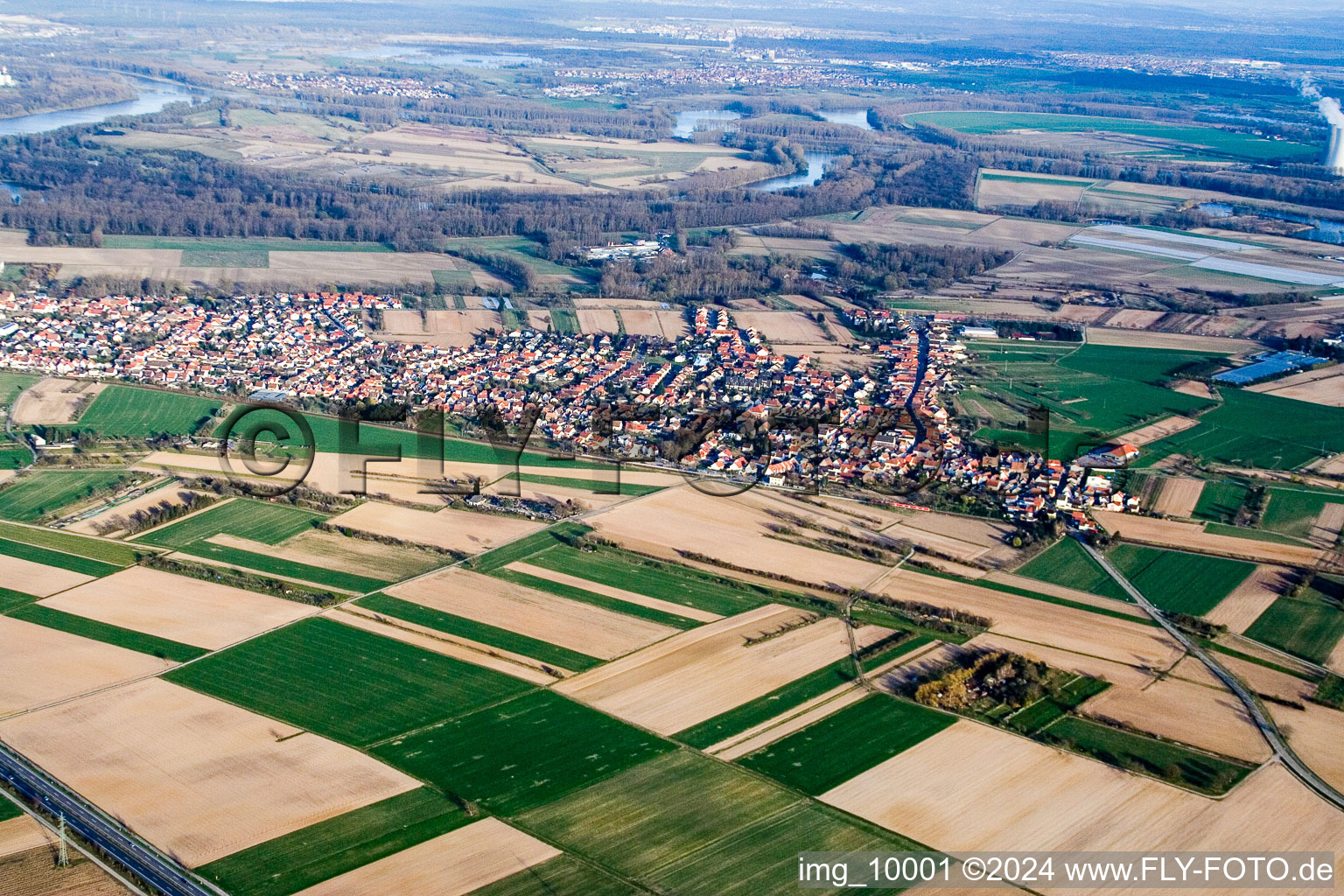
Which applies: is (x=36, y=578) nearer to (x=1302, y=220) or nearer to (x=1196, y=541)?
(x=1196, y=541)

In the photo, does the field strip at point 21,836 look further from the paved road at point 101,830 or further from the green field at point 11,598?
the green field at point 11,598

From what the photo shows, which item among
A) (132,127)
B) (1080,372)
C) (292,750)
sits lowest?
(292,750)

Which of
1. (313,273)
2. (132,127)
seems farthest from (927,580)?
(132,127)

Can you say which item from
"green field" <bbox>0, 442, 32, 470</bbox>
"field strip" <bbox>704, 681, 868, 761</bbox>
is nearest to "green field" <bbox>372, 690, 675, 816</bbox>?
"field strip" <bbox>704, 681, 868, 761</bbox>

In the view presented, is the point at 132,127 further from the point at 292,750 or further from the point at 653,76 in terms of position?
the point at 292,750

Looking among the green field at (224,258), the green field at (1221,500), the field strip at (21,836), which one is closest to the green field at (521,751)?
the field strip at (21,836)

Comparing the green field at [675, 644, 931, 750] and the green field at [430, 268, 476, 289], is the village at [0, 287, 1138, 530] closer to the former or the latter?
the green field at [430, 268, 476, 289]
